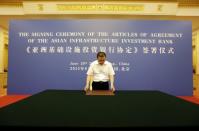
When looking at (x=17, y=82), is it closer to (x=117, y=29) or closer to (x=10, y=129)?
(x=117, y=29)

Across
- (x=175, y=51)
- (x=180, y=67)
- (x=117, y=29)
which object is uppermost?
(x=117, y=29)

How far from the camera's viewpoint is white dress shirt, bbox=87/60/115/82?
370 cm

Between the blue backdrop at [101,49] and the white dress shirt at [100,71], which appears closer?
the white dress shirt at [100,71]

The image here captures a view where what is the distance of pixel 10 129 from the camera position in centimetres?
111

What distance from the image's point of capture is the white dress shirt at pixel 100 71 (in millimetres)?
3701

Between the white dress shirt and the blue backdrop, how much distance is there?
2.49 m

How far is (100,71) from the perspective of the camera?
3732mm

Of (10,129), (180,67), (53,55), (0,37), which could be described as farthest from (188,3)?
(0,37)

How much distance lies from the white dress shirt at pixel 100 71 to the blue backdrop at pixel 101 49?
2490 millimetres

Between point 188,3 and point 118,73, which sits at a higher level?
point 188,3

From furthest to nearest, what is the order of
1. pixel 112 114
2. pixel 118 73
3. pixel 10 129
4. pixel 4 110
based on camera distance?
pixel 118 73, pixel 4 110, pixel 112 114, pixel 10 129

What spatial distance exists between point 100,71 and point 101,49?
8.46 ft

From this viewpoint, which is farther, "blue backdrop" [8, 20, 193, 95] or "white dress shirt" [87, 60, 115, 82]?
"blue backdrop" [8, 20, 193, 95]

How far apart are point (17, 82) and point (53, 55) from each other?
1.30 meters
